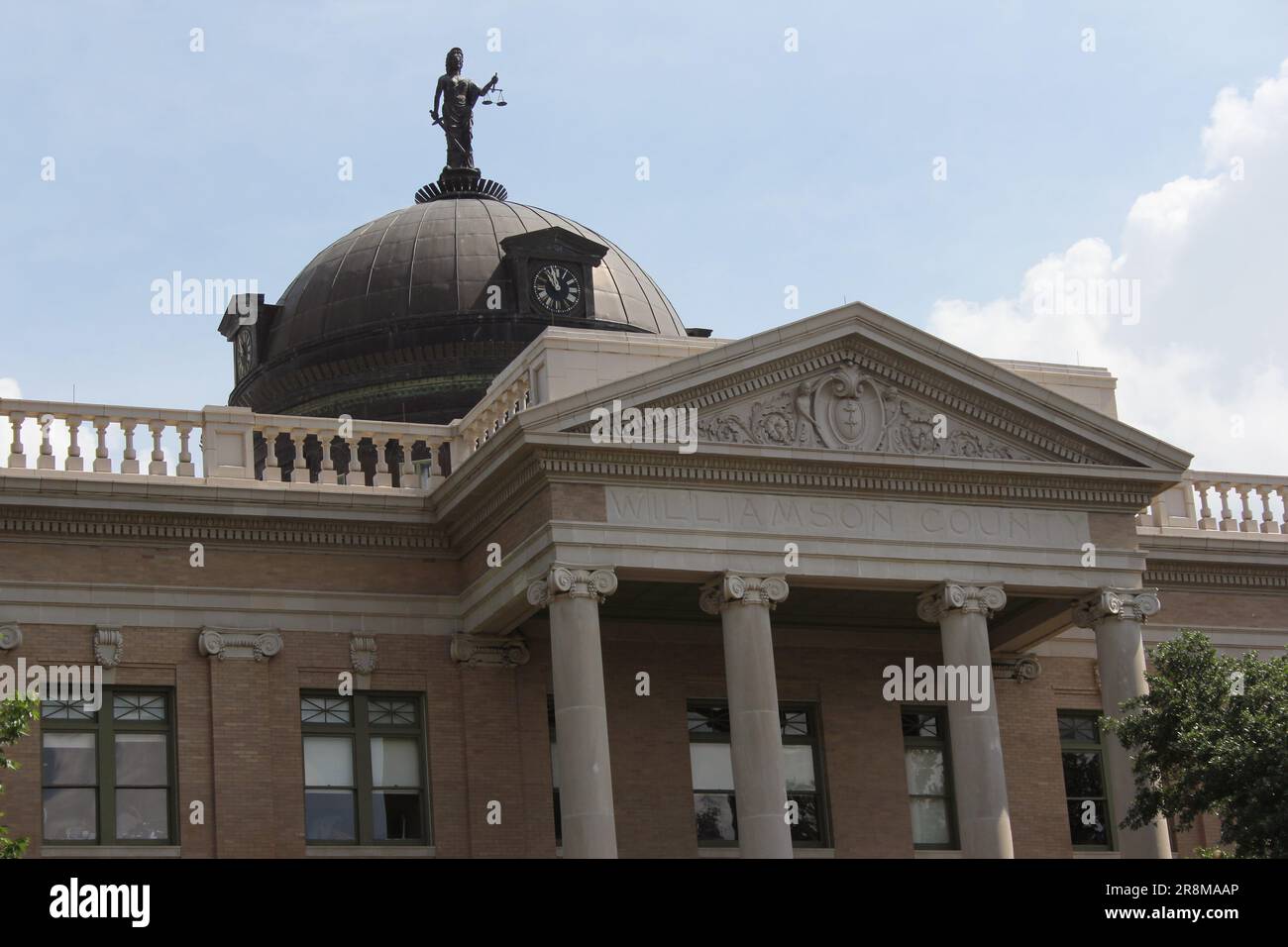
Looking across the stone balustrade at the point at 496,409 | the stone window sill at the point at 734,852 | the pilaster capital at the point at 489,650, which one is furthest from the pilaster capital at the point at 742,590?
the stone window sill at the point at 734,852

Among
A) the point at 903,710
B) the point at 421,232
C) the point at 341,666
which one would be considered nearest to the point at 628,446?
the point at 341,666

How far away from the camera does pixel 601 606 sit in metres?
33.5

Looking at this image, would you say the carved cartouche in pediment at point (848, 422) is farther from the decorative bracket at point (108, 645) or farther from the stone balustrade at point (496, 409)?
the decorative bracket at point (108, 645)

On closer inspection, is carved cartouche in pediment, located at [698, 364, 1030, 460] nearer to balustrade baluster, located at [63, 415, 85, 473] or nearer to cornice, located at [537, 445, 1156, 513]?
cornice, located at [537, 445, 1156, 513]

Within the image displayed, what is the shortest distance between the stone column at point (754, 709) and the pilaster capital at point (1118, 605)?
4.78m

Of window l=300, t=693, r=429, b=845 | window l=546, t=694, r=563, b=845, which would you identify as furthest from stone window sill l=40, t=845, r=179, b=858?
window l=546, t=694, r=563, b=845

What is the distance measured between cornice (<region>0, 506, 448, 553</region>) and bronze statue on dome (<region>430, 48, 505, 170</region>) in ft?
49.2

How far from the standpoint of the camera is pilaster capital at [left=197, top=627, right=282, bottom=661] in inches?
1245

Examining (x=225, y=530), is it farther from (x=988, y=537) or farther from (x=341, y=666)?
(x=988, y=537)

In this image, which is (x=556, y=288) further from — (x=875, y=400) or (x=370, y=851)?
(x=370, y=851)

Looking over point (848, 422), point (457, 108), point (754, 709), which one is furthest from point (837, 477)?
point (457, 108)
